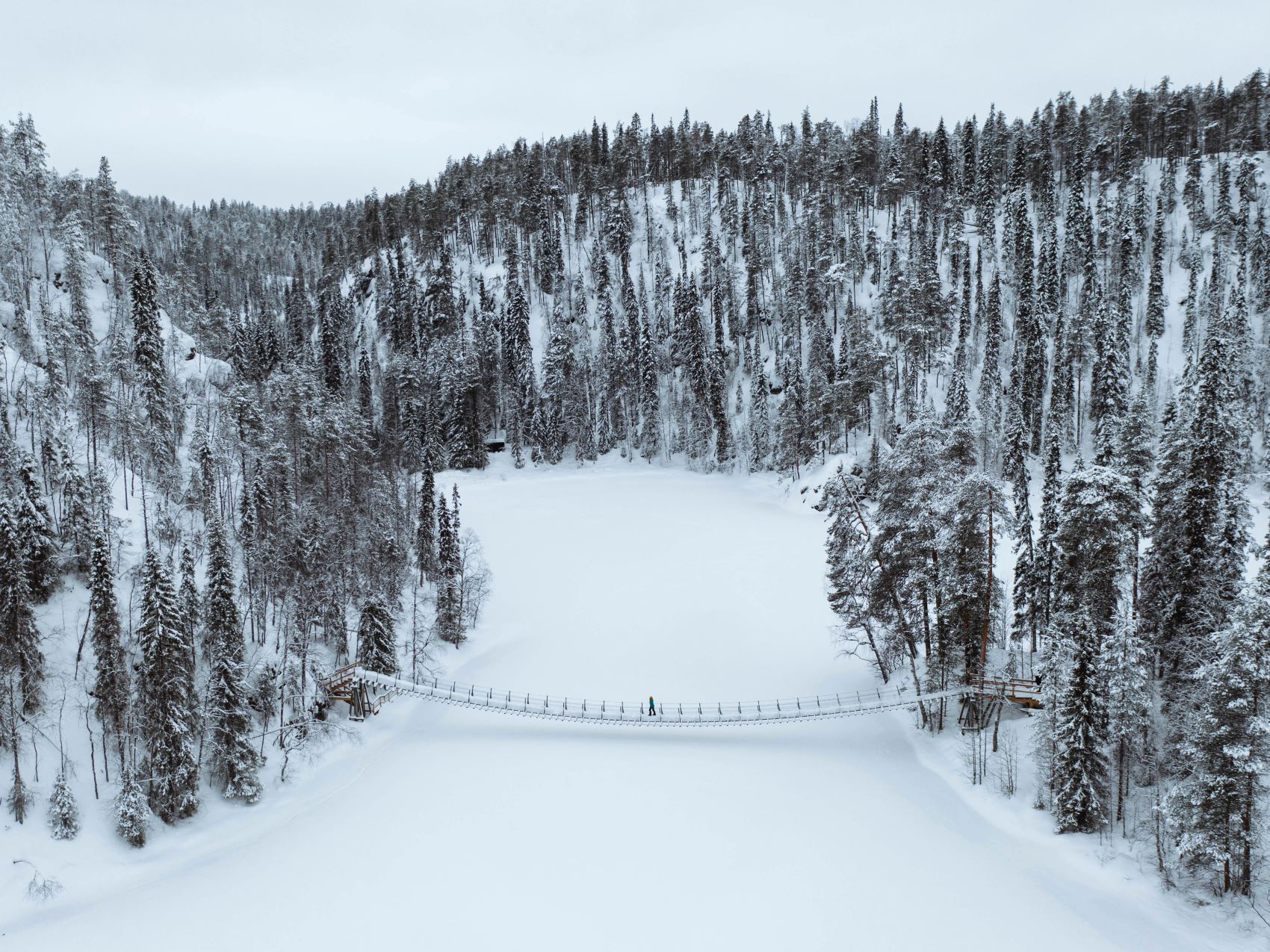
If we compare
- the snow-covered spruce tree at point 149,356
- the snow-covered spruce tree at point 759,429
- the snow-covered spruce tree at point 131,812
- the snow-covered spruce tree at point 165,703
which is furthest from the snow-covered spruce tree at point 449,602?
the snow-covered spruce tree at point 759,429

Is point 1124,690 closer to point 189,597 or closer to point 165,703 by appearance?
point 165,703

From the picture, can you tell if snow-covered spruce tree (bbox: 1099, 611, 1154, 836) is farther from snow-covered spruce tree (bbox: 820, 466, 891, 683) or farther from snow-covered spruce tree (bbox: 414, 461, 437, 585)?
snow-covered spruce tree (bbox: 414, 461, 437, 585)

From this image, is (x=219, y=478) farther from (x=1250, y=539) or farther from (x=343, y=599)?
(x=1250, y=539)

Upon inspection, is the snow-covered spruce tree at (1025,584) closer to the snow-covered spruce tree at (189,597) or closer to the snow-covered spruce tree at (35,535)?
the snow-covered spruce tree at (189,597)

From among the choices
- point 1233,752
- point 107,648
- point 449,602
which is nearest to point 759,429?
point 449,602

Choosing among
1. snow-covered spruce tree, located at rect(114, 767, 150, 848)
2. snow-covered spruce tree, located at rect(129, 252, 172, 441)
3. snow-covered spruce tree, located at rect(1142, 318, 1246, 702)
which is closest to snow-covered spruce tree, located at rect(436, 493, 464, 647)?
snow-covered spruce tree, located at rect(114, 767, 150, 848)
